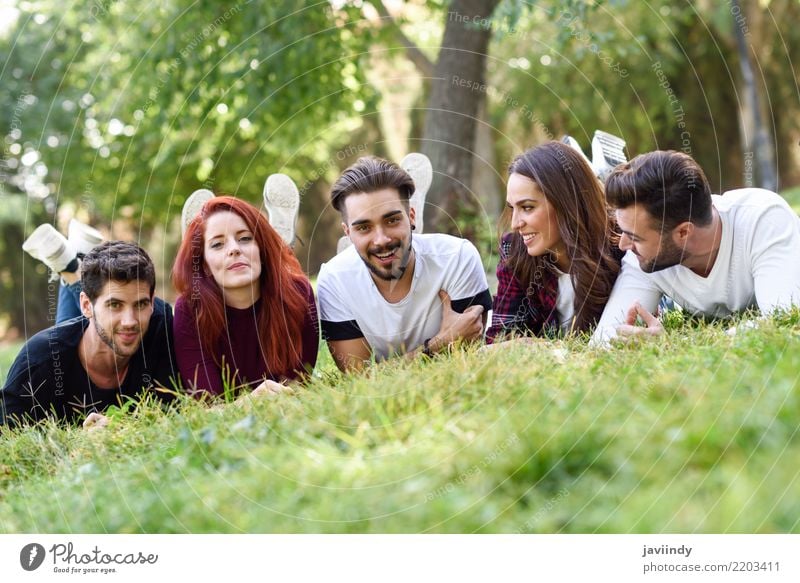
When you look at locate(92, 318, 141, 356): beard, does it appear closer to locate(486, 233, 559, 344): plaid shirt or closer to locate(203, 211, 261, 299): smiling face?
locate(203, 211, 261, 299): smiling face

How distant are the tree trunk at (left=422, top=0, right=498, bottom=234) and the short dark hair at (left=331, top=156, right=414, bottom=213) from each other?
3.69 metres

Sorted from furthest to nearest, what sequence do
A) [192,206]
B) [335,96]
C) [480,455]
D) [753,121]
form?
[335,96] < [753,121] < [192,206] < [480,455]

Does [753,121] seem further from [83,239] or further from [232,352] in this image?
[232,352]

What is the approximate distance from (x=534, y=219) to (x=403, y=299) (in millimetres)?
858

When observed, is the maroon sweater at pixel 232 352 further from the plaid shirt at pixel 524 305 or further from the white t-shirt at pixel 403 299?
the plaid shirt at pixel 524 305

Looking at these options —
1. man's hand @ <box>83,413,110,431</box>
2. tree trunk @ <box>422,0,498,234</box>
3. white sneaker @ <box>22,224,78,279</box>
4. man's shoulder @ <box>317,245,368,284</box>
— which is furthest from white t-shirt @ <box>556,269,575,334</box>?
tree trunk @ <box>422,0,498,234</box>

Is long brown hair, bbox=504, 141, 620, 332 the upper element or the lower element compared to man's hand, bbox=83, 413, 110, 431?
upper

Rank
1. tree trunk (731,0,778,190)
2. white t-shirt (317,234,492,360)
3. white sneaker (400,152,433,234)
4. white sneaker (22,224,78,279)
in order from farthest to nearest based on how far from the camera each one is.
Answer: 1. tree trunk (731,0,778,190)
2. white sneaker (22,224,78,279)
3. white sneaker (400,152,433,234)
4. white t-shirt (317,234,492,360)

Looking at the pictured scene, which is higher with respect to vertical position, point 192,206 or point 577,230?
point 192,206

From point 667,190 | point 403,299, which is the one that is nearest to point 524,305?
point 403,299

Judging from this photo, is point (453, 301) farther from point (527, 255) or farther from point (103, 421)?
point (103, 421)

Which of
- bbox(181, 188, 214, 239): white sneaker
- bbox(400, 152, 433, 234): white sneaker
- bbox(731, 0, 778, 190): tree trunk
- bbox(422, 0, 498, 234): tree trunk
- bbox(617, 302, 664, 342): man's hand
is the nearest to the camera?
bbox(617, 302, 664, 342): man's hand

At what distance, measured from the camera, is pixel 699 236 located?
4.52 metres

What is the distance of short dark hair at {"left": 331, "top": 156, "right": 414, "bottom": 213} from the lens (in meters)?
4.83
